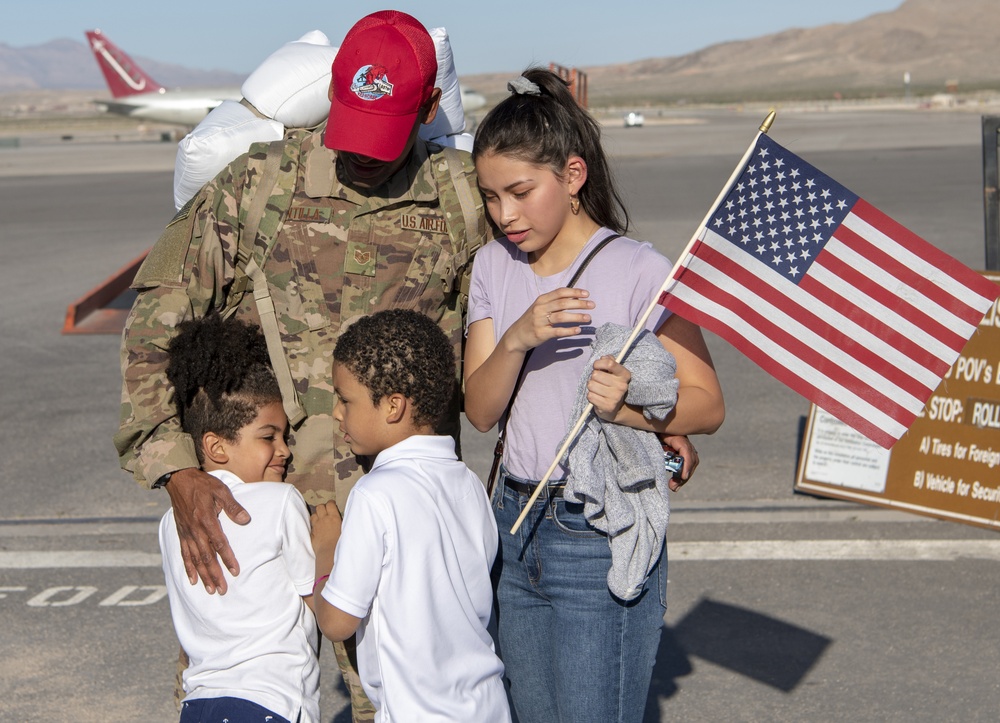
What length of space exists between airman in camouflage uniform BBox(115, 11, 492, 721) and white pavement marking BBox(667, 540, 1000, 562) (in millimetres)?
2770

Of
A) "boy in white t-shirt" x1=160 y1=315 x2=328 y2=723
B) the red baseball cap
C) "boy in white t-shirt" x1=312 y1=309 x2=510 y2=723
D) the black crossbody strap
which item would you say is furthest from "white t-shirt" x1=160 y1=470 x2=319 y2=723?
the red baseball cap

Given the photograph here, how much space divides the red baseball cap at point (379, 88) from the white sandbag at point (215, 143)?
0.61 metres

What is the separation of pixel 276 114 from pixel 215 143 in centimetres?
22

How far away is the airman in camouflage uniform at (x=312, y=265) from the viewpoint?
2.72 meters

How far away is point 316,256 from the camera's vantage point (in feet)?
9.04

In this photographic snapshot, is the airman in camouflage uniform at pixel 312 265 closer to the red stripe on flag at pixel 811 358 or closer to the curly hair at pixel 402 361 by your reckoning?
the curly hair at pixel 402 361

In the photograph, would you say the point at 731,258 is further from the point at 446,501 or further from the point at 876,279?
the point at 446,501

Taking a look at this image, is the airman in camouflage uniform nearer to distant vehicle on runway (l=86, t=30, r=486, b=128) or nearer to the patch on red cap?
the patch on red cap

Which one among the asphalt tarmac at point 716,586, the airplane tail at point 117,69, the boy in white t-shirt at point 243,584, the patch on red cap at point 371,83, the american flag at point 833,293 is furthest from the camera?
the airplane tail at point 117,69

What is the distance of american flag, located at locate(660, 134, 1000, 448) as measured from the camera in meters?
2.71

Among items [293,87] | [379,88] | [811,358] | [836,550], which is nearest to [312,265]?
[379,88]

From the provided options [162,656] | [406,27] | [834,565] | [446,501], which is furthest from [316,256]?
[834,565]

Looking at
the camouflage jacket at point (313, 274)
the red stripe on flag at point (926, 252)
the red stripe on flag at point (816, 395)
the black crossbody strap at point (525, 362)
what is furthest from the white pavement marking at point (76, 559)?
the red stripe on flag at point (926, 252)

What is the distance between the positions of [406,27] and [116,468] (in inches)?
190
